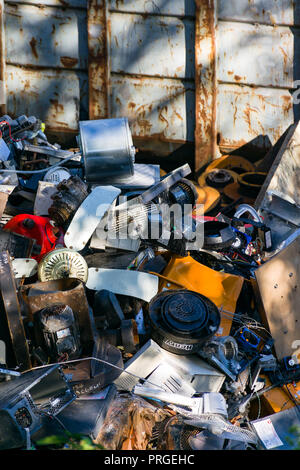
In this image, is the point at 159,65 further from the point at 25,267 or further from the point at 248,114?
the point at 25,267

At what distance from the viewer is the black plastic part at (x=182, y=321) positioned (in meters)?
3.16

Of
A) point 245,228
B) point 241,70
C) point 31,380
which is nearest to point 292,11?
point 241,70

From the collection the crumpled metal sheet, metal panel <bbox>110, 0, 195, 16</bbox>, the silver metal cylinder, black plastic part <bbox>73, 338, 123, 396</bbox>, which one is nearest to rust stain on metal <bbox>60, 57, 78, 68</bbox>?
metal panel <bbox>110, 0, 195, 16</bbox>

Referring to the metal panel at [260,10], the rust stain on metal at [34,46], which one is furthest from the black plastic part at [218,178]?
the rust stain on metal at [34,46]

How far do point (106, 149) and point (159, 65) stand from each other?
70.0 inches

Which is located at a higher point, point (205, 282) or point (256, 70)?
point (256, 70)

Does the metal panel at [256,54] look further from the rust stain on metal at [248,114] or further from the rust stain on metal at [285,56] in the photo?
the rust stain on metal at [248,114]

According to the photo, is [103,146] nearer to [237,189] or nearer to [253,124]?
[237,189]

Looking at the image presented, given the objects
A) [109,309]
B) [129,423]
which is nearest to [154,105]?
[109,309]

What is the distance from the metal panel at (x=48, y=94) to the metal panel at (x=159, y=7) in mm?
827

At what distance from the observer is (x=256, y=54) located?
5.48m

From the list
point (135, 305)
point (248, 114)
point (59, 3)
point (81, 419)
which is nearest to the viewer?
point (81, 419)

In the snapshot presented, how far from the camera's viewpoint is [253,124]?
5664 millimetres

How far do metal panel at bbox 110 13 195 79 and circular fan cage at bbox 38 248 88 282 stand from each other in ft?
9.15
